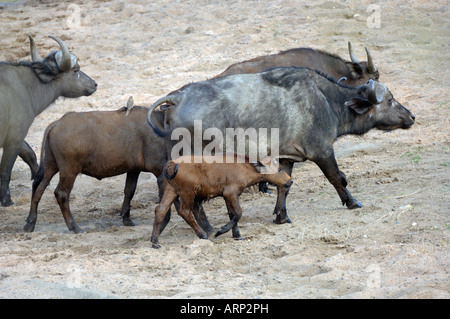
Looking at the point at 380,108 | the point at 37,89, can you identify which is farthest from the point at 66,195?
the point at 380,108

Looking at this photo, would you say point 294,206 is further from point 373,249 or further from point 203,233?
point 373,249

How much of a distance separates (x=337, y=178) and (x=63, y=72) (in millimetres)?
4477

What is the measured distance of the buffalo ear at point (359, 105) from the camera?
8359 millimetres

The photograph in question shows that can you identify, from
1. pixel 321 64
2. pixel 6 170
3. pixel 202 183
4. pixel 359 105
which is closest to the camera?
pixel 202 183

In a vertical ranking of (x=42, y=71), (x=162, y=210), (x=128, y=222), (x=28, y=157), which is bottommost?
(x=28, y=157)

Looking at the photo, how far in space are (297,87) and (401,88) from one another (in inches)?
177

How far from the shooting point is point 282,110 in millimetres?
7992

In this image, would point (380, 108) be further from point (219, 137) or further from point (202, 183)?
point (202, 183)

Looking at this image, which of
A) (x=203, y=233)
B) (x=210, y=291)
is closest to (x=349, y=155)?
(x=203, y=233)

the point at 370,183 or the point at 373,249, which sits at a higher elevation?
the point at 373,249

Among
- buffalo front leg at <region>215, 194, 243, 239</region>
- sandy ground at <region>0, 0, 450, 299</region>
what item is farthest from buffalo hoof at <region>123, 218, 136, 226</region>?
buffalo front leg at <region>215, 194, 243, 239</region>

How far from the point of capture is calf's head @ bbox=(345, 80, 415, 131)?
8.36 meters

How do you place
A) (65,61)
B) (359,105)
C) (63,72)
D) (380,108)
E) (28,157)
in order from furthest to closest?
(28,157) → (63,72) → (65,61) → (380,108) → (359,105)

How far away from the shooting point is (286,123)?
26.2 feet
